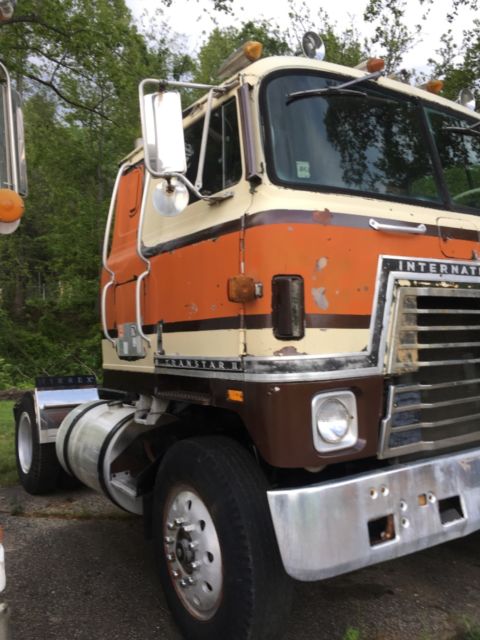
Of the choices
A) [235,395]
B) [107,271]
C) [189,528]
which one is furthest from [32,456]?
[235,395]

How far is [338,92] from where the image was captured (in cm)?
297

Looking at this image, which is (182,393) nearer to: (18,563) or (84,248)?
(18,563)

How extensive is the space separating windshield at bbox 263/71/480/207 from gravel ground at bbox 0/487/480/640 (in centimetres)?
Answer: 223

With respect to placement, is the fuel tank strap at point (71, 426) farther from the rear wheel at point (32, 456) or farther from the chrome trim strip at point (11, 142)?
the chrome trim strip at point (11, 142)

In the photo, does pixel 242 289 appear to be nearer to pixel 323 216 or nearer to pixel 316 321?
pixel 316 321

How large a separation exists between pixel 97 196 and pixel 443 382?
15542 mm

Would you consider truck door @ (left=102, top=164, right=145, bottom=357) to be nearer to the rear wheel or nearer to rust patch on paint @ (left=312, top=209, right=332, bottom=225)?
rust patch on paint @ (left=312, top=209, right=332, bottom=225)

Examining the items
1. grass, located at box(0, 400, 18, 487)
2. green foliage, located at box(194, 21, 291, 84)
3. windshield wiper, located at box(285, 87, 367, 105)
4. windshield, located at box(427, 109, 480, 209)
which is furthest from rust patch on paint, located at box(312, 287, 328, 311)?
green foliage, located at box(194, 21, 291, 84)

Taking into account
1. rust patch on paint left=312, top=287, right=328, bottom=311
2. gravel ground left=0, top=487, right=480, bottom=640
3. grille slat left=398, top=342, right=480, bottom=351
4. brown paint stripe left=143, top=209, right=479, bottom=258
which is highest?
brown paint stripe left=143, top=209, right=479, bottom=258

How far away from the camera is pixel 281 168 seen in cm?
275

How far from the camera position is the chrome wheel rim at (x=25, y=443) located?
5.54m

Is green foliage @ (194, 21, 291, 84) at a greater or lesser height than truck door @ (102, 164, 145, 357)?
greater

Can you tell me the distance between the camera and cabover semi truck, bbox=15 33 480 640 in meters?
2.47

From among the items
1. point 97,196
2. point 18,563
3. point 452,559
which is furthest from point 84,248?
point 452,559
